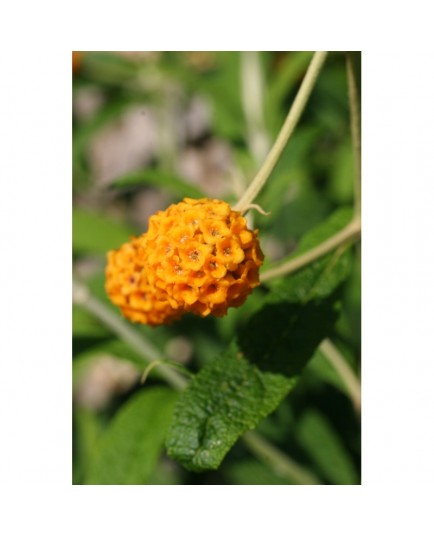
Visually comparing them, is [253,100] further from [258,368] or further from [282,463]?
[258,368]

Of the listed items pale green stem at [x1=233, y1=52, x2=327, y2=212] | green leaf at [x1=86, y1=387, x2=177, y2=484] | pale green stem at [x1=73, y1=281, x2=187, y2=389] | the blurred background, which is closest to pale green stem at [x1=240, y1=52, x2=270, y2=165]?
the blurred background

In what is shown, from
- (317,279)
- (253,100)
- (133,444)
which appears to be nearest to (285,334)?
(317,279)

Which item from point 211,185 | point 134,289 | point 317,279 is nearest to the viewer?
point 134,289


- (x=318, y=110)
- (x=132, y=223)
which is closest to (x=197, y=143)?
(x=132, y=223)

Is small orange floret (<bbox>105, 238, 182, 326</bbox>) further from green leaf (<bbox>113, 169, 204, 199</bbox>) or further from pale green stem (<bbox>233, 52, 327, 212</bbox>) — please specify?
green leaf (<bbox>113, 169, 204, 199</bbox>)

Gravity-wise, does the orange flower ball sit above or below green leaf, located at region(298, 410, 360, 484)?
above

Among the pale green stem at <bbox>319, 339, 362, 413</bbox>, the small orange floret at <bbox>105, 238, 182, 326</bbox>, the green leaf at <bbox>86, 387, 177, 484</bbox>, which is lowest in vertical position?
the green leaf at <bbox>86, 387, 177, 484</bbox>
